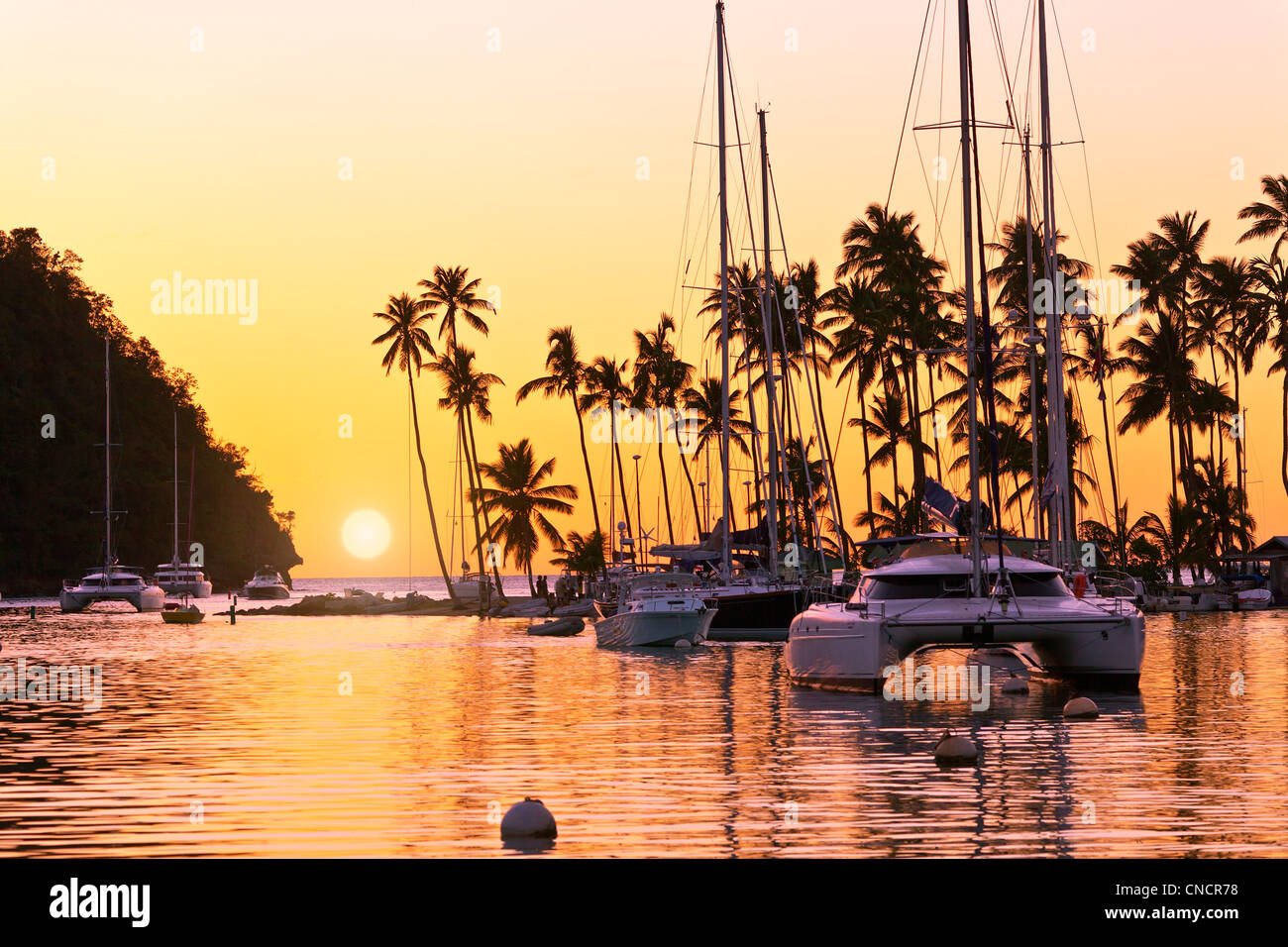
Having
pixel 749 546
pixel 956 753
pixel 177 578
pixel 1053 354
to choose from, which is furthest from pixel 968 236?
pixel 177 578

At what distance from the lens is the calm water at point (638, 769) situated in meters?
12.8

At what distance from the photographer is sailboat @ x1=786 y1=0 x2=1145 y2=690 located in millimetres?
25359

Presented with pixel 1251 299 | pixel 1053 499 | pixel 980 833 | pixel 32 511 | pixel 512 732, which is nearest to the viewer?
pixel 980 833

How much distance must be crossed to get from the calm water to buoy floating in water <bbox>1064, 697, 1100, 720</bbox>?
475mm

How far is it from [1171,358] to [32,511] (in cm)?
9745

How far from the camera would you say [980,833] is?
1281 cm

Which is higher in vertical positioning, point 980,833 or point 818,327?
point 818,327

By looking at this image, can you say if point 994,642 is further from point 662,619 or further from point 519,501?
point 519,501

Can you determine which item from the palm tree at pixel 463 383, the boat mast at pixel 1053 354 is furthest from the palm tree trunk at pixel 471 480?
the boat mast at pixel 1053 354

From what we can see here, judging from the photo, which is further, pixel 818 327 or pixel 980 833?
pixel 818 327

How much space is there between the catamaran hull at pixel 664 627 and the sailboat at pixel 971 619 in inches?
683
